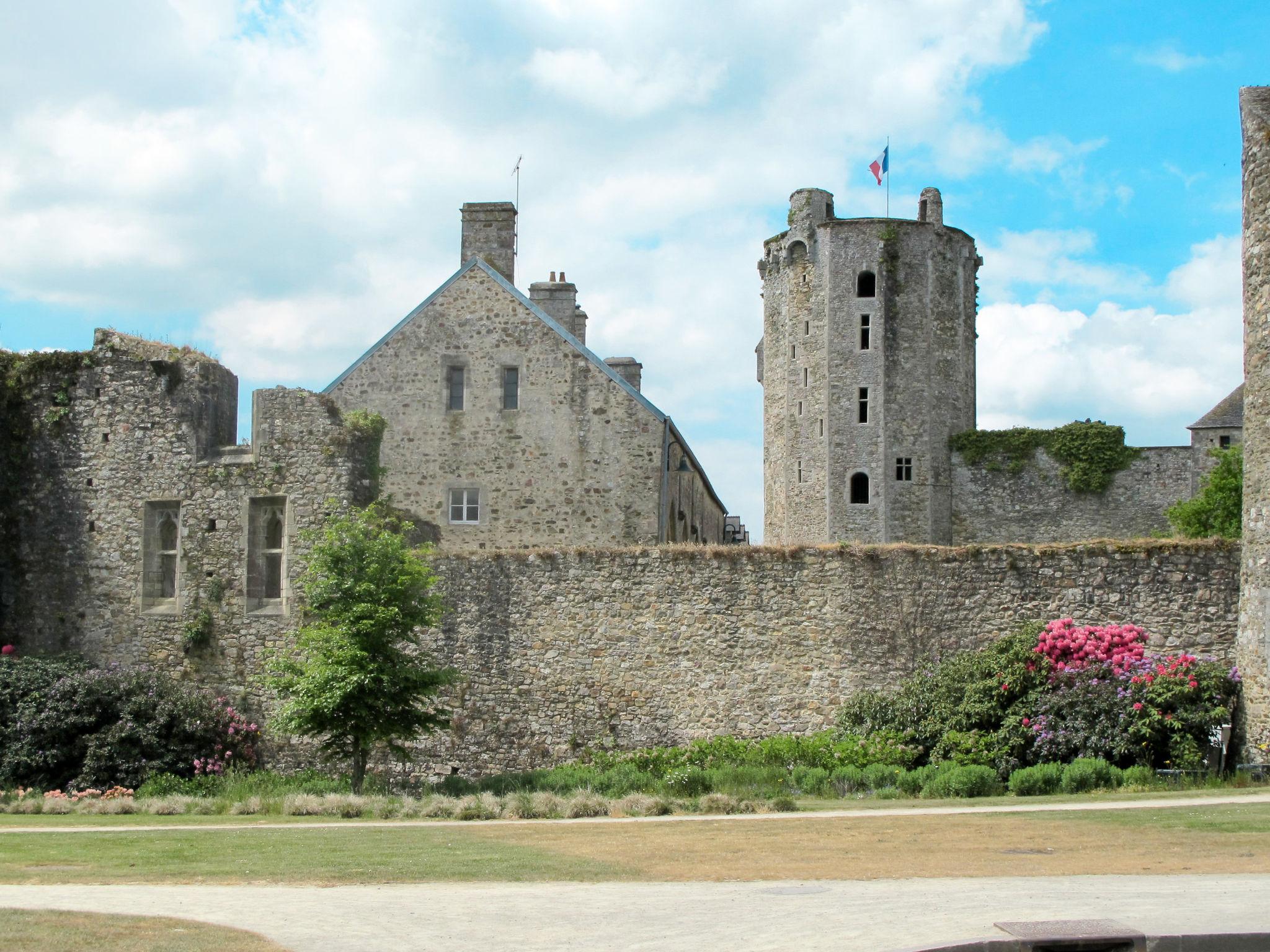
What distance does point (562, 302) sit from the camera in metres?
36.2

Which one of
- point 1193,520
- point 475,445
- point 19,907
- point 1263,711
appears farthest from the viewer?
point 1193,520

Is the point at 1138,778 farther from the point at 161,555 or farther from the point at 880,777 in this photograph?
the point at 161,555

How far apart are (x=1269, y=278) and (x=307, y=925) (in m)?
15.6

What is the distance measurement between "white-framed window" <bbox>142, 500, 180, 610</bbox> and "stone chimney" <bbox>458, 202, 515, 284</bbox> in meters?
10.6

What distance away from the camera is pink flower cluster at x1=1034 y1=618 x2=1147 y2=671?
20422mm

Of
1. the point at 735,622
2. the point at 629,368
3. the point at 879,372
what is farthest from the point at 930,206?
the point at 735,622

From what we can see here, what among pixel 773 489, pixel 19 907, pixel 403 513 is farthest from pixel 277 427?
pixel 773 489

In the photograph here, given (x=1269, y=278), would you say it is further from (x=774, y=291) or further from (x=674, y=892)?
(x=774, y=291)

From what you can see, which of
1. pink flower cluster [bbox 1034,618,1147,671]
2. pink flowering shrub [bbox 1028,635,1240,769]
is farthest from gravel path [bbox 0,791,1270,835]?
pink flower cluster [bbox 1034,618,1147,671]

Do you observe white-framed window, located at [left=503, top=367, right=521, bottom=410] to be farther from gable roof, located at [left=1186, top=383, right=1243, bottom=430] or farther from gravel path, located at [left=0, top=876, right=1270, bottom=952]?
gable roof, located at [left=1186, top=383, right=1243, bottom=430]

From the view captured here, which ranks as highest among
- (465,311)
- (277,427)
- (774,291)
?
(774,291)

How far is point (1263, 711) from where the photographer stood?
61.9 ft

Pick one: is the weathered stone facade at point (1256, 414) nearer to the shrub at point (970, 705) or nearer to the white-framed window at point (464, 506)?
the shrub at point (970, 705)

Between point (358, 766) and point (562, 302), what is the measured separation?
1707 centimetres
